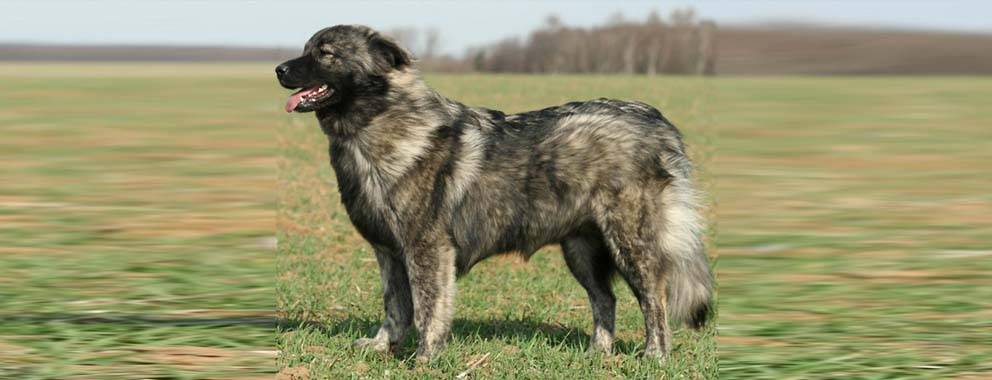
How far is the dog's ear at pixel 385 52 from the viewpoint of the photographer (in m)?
6.73

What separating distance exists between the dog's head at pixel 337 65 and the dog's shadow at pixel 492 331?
5.55ft

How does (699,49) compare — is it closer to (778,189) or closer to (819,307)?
(778,189)

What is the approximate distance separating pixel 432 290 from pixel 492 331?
1.03 meters

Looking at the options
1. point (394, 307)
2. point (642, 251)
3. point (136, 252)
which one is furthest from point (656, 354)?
point (136, 252)

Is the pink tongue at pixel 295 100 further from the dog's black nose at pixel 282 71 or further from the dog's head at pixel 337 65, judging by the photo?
the dog's black nose at pixel 282 71

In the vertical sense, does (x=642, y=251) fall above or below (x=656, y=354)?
above

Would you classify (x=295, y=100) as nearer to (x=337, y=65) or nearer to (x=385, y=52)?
(x=337, y=65)

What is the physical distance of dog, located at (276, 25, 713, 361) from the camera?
6766 millimetres

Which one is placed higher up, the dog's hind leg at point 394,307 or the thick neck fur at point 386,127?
the thick neck fur at point 386,127

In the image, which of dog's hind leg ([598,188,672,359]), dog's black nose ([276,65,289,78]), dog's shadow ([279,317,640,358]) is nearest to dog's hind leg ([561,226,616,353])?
dog's shadow ([279,317,640,358])

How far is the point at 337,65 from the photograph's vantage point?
21.8 feet

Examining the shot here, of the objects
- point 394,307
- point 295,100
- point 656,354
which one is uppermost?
point 295,100

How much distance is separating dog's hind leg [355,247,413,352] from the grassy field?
171mm

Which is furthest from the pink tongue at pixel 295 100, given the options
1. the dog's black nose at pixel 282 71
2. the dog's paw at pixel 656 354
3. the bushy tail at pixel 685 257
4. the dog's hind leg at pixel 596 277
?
the dog's paw at pixel 656 354
